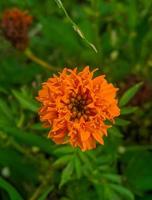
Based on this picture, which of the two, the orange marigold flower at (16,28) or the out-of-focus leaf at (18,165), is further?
the orange marigold flower at (16,28)

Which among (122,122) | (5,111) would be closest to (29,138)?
(5,111)

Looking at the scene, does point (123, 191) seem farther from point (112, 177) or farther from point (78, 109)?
point (78, 109)

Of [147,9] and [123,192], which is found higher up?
[147,9]

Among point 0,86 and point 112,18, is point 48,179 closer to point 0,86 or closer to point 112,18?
point 0,86

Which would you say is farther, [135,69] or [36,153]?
[135,69]

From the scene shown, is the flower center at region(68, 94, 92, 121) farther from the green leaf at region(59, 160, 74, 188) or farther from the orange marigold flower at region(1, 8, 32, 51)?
the orange marigold flower at region(1, 8, 32, 51)

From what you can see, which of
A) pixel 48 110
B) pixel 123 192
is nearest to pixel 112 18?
pixel 123 192

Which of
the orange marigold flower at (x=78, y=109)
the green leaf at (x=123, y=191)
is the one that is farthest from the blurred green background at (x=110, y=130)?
the orange marigold flower at (x=78, y=109)

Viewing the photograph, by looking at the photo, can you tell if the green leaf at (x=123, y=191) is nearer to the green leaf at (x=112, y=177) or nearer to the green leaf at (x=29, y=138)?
the green leaf at (x=112, y=177)
